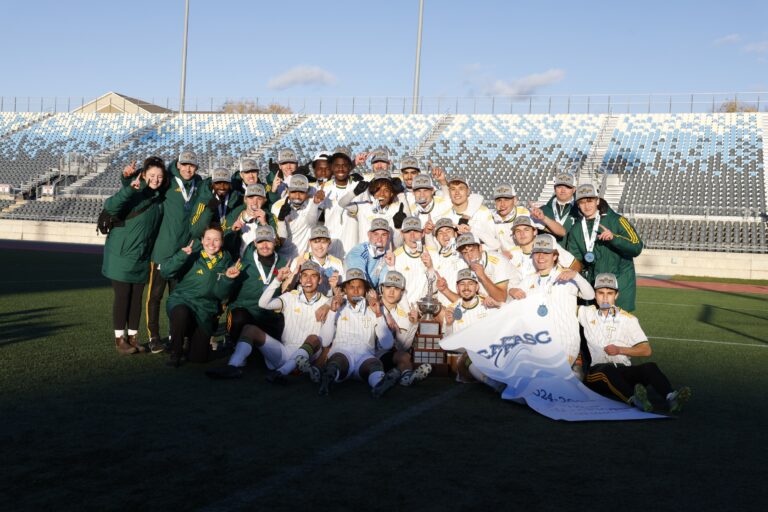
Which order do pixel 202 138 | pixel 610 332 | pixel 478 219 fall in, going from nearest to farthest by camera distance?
pixel 610 332
pixel 478 219
pixel 202 138

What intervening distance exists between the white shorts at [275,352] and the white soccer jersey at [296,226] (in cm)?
137

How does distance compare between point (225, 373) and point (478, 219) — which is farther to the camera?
point (478, 219)

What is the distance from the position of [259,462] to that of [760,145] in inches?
1435

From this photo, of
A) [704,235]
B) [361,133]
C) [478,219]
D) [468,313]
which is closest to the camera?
[468,313]

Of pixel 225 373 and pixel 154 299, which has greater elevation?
pixel 154 299

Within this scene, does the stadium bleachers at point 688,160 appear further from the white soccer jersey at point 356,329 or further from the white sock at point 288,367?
the white sock at point 288,367

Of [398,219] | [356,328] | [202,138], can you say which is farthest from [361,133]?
[356,328]

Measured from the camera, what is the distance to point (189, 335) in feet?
24.4

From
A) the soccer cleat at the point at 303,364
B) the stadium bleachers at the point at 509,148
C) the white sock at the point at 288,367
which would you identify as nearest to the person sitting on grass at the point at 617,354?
the soccer cleat at the point at 303,364

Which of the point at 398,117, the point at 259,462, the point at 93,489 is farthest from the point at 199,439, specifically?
the point at 398,117

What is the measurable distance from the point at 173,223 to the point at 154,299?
0.81 meters

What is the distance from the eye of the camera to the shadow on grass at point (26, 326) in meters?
8.41

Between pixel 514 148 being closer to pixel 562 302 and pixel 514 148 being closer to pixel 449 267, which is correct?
pixel 449 267

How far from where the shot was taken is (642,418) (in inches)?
229
